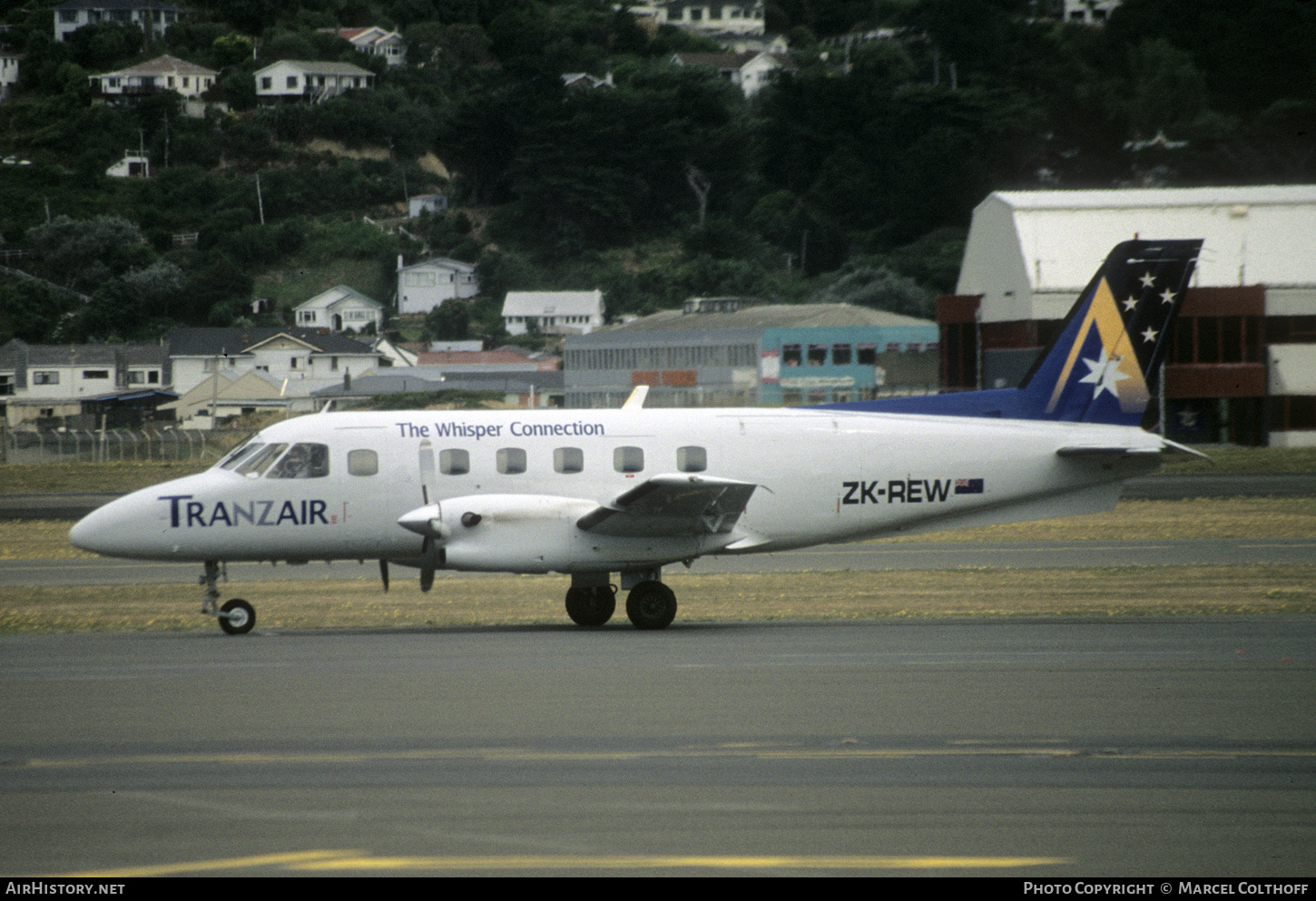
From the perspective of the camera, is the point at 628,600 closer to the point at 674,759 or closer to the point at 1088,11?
the point at 674,759

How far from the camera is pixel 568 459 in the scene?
1828 cm

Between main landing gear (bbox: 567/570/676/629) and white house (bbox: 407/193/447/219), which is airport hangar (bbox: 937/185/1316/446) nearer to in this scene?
main landing gear (bbox: 567/570/676/629)

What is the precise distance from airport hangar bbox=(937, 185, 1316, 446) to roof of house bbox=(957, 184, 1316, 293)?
0.12 feet

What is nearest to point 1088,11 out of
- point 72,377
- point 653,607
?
point 72,377

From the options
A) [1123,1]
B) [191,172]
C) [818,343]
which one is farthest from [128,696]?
[191,172]

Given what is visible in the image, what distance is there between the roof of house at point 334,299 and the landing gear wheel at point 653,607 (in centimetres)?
10231

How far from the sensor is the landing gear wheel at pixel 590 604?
1853cm

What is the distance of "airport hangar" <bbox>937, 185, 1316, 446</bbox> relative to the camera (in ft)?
171

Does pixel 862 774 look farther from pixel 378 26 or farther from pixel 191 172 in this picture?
pixel 378 26

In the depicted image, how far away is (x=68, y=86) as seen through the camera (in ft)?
515

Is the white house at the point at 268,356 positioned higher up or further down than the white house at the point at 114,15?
further down

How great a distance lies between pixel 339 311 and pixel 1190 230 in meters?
79.4

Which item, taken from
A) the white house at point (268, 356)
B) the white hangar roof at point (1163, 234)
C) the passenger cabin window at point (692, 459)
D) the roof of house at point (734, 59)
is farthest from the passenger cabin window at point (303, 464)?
the roof of house at point (734, 59)

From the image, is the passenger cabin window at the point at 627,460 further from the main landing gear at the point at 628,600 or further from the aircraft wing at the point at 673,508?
the main landing gear at the point at 628,600
